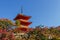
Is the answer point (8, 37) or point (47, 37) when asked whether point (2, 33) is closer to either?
point (8, 37)

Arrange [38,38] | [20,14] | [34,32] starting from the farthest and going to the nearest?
1. [20,14]
2. [34,32]
3. [38,38]

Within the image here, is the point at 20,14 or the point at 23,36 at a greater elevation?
the point at 20,14

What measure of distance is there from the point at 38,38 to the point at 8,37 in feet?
11.2

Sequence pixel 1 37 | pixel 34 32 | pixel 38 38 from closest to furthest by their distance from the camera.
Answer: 1. pixel 1 37
2. pixel 38 38
3. pixel 34 32

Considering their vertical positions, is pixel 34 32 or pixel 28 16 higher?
pixel 28 16

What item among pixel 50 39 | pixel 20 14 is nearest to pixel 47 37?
pixel 50 39

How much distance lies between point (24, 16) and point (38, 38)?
20319 millimetres

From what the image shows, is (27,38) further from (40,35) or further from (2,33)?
(2,33)

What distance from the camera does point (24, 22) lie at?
37.2 m

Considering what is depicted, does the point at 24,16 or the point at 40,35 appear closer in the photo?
the point at 40,35

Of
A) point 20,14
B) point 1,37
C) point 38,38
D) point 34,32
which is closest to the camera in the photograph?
point 1,37

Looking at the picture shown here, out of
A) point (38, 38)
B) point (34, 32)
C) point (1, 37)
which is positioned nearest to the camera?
point (1, 37)

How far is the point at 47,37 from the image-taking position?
1720 centimetres

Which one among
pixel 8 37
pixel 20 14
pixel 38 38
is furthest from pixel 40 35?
pixel 20 14
